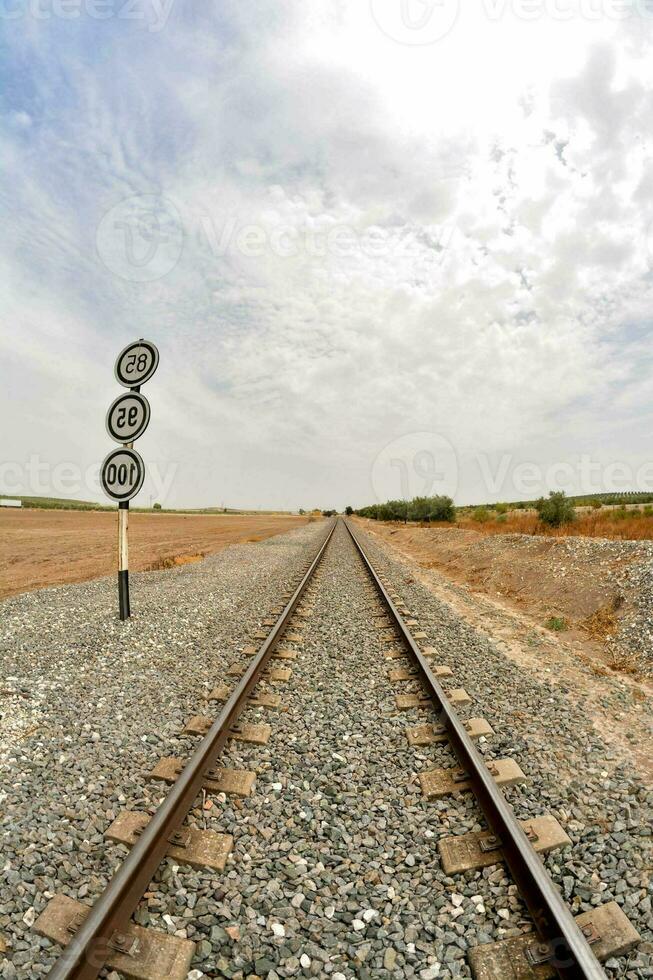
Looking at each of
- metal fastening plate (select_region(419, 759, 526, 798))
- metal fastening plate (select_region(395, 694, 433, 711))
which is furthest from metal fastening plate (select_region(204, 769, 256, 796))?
metal fastening plate (select_region(395, 694, 433, 711))

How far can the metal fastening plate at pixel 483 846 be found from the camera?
2.64 metres

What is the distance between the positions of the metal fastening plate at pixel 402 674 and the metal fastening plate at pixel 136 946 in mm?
3470

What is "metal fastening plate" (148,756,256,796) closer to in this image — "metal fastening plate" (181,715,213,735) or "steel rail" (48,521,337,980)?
"steel rail" (48,521,337,980)

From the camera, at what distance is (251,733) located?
4.04 m

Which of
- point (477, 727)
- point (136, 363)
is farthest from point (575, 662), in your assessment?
point (136, 363)

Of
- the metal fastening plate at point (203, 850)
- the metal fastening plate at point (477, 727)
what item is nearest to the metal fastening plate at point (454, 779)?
the metal fastening plate at point (477, 727)

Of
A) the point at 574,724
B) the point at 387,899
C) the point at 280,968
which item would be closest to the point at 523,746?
the point at 574,724

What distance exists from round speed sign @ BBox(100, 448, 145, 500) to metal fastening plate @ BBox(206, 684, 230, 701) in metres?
3.62

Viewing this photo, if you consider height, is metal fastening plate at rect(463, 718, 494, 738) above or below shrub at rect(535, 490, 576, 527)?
below

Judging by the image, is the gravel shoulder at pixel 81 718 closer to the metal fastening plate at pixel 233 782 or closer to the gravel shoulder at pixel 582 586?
the metal fastening plate at pixel 233 782

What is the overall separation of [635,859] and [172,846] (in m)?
2.67

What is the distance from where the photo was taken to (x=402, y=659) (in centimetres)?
601

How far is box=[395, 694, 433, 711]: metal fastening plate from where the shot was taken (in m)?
4.60

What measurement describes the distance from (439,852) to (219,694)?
2709 mm
